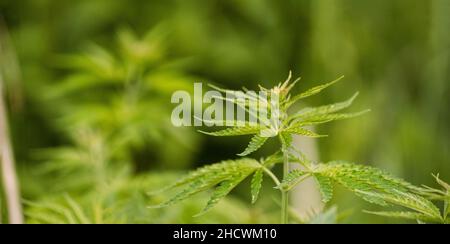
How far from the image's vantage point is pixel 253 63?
164 centimetres

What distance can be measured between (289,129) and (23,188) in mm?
905

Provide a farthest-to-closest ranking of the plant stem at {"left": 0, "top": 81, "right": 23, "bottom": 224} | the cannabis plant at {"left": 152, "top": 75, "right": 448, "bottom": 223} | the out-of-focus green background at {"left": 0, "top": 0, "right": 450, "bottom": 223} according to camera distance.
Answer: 1. the out-of-focus green background at {"left": 0, "top": 0, "right": 450, "bottom": 223}
2. the plant stem at {"left": 0, "top": 81, "right": 23, "bottom": 224}
3. the cannabis plant at {"left": 152, "top": 75, "right": 448, "bottom": 223}

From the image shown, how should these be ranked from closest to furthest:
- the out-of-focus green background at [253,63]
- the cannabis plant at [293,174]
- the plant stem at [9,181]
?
the cannabis plant at [293,174], the plant stem at [9,181], the out-of-focus green background at [253,63]

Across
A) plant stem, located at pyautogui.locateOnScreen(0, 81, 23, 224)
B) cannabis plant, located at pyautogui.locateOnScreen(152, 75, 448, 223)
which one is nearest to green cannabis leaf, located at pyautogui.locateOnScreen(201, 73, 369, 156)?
cannabis plant, located at pyautogui.locateOnScreen(152, 75, 448, 223)

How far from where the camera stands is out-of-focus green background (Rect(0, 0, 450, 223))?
1364 mm

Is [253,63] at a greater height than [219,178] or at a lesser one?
greater

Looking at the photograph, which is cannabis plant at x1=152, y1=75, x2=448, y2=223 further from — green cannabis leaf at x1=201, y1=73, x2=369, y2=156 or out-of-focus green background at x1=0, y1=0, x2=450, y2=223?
out-of-focus green background at x1=0, y1=0, x2=450, y2=223

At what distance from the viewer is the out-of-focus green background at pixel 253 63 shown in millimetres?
1364

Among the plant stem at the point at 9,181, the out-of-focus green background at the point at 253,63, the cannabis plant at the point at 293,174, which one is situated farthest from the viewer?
the out-of-focus green background at the point at 253,63

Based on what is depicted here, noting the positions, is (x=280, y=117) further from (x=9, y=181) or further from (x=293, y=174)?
(x=9, y=181)

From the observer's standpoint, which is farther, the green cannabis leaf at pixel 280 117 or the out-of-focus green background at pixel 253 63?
the out-of-focus green background at pixel 253 63

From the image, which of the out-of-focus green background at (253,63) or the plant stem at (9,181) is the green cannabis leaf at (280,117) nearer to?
the plant stem at (9,181)

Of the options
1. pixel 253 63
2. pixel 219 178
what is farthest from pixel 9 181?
pixel 253 63

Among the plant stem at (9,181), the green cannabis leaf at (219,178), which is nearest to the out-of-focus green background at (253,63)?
the plant stem at (9,181)
